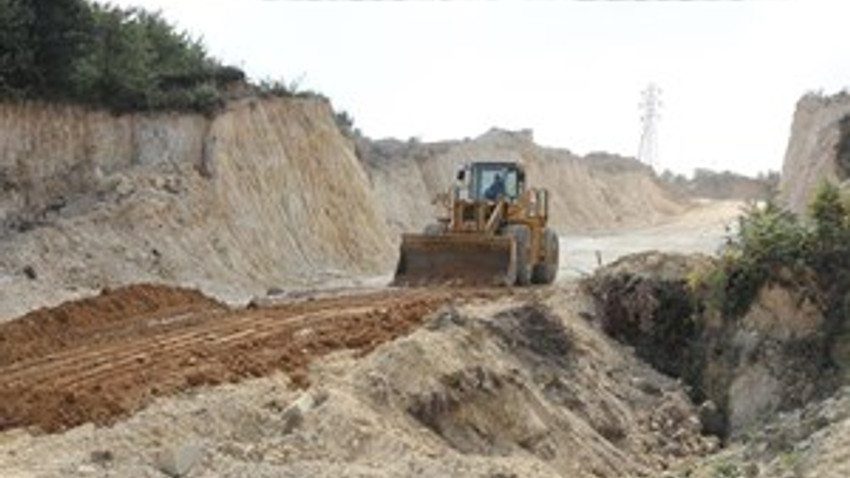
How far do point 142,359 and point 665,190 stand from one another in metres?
69.3

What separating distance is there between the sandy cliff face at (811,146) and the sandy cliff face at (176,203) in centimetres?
1404

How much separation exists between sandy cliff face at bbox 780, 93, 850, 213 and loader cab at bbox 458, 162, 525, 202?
48.1ft

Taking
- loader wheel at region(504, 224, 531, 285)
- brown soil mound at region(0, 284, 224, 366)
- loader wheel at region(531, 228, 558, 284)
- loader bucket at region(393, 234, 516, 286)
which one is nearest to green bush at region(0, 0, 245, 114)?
brown soil mound at region(0, 284, 224, 366)

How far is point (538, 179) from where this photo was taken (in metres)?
67.1

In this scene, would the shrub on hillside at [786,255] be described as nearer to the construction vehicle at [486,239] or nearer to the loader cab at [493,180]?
the construction vehicle at [486,239]

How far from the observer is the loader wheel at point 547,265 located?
2464 centimetres

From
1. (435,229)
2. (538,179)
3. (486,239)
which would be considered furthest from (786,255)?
(538,179)

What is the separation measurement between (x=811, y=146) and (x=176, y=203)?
24.8 meters

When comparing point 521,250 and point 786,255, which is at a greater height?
point 786,255

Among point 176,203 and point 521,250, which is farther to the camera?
point 176,203

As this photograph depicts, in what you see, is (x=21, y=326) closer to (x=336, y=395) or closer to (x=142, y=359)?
(x=142, y=359)

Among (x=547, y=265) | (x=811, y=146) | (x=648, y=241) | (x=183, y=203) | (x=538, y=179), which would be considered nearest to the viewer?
(x=547, y=265)

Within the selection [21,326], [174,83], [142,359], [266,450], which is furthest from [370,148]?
[266,450]

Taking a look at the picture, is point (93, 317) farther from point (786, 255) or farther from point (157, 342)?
point (786, 255)
